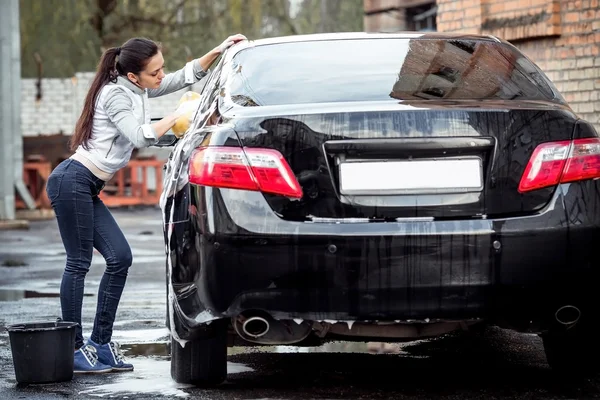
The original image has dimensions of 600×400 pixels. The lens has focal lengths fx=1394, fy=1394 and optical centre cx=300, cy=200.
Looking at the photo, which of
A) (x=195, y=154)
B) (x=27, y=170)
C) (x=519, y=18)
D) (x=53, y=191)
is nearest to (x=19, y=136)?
(x=27, y=170)

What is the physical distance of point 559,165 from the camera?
16.8ft

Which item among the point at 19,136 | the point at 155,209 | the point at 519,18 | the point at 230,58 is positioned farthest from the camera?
the point at 155,209

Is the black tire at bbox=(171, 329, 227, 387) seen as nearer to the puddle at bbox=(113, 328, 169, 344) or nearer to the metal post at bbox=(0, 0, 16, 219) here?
the puddle at bbox=(113, 328, 169, 344)

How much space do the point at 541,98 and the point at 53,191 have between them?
2.35 m

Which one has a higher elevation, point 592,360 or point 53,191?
point 53,191

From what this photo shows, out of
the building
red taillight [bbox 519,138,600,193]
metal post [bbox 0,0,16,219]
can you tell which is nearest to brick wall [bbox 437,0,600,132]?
the building

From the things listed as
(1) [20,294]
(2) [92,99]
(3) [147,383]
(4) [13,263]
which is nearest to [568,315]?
(3) [147,383]

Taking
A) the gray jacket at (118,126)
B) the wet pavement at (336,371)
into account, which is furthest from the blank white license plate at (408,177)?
the gray jacket at (118,126)

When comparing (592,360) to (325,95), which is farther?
(592,360)

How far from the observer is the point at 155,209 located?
969 inches

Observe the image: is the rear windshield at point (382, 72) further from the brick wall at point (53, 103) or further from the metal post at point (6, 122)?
the brick wall at point (53, 103)

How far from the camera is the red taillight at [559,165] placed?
5090mm

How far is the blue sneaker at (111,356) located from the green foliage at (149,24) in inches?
920

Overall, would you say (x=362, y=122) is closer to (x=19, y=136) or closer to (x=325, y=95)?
(x=325, y=95)
